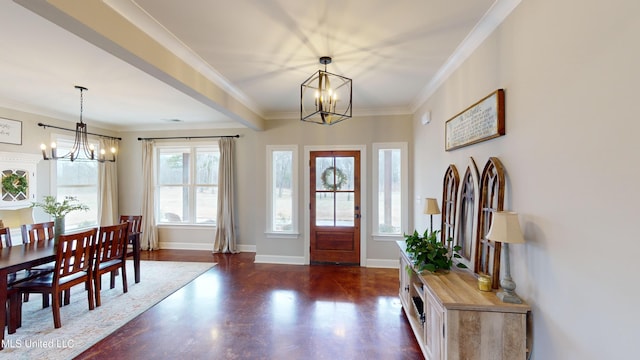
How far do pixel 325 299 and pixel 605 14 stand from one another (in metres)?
3.44

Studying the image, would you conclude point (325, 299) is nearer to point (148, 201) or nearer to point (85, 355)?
point (85, 355)

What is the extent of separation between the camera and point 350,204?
192 inches

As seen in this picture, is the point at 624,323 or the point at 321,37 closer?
the point at 624,323

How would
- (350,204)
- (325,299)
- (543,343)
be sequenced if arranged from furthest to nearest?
(350,204)
(325,299)
(543,343)

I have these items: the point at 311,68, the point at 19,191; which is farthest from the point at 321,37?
the point at 19,191

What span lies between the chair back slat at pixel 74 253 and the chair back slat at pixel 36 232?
90 centimetres

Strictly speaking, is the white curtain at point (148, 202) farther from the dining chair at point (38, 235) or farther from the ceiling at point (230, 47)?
the dining chair at point (38, 235)

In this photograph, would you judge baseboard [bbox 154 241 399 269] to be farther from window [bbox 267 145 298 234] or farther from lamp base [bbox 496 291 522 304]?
lamp base [bbox 496 291 522 304]

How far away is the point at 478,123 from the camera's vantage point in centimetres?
227

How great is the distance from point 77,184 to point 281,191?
14.0 ft

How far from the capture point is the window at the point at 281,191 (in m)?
5.04

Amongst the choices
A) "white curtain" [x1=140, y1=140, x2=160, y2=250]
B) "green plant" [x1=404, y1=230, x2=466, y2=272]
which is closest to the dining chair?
"white curtain" [x1=140, y1=140, x2=160, y2=250]

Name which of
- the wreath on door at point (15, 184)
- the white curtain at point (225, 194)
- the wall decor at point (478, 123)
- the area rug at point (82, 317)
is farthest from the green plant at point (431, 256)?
the wreath on door at point (15, 184)

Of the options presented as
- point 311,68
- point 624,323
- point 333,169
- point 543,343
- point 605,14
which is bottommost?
point 543,343
